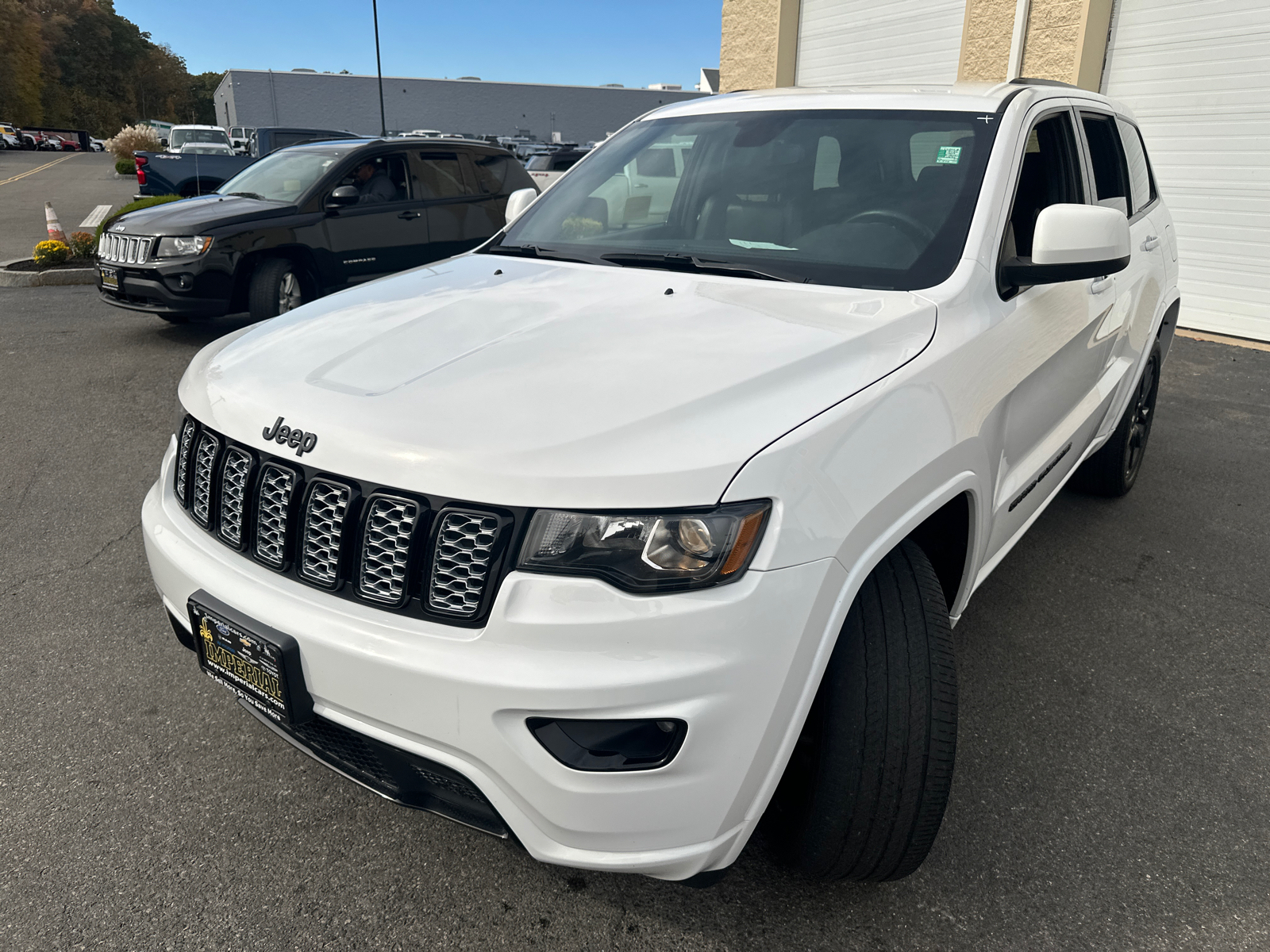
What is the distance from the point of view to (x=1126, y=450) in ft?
14.2

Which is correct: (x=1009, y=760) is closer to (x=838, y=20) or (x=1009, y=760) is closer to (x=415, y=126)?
(x=838, y=20)

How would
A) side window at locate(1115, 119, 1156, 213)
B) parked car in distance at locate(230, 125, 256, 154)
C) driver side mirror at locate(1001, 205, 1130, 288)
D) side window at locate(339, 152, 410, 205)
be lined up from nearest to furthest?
driver side mirror at locate(1001, 205, 1130, 288) → side window at locate(1115, 119, 1156, 213) → side window at locate(339, 152, 410, 205) → parked car in distance at locate(230, 125, 256, 154)

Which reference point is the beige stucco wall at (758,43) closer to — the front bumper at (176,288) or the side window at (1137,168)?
the front bumper at (176,288)

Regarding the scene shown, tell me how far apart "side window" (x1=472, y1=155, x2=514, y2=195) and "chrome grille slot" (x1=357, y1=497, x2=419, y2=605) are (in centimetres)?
753

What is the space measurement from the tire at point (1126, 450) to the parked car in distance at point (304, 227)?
19.1ft

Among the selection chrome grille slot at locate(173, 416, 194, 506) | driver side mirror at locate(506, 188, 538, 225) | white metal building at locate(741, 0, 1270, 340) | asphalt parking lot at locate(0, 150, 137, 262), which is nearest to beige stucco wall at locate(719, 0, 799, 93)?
white metal building at locate(741, 0, 1270, 340)

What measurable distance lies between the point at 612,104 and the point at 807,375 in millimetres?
63309

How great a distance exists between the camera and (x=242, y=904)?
204 centimetres

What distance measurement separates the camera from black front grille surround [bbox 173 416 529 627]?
1638 mm

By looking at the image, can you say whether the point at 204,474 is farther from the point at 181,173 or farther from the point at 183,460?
the point at 181,173

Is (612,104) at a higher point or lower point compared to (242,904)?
higher

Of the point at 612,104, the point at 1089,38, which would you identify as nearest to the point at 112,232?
the point at 1089,38

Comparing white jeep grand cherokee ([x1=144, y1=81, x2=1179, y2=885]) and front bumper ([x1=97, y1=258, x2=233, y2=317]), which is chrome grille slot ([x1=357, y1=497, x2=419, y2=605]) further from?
front bumper ([x1=97, y1=258, x2=233, y2=317])

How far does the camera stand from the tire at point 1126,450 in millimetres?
4234
